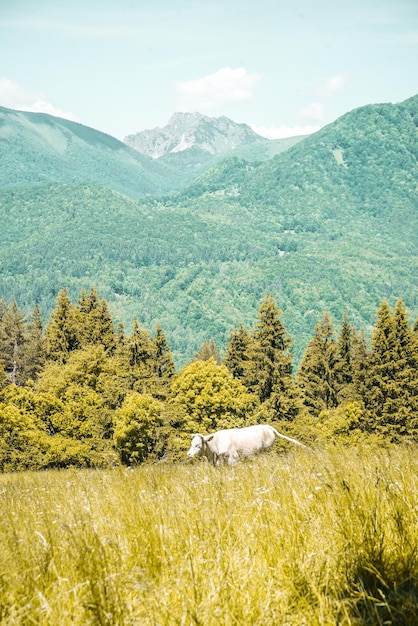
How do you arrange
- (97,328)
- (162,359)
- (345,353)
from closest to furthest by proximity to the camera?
(162,359), (345,353), (97,328)

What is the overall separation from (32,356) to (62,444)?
1083 inches

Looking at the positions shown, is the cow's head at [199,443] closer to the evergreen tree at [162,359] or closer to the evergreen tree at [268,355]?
the evergreen tree at [268,355]

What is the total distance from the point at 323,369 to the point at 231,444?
136 feet

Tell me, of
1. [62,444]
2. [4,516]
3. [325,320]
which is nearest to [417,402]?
[325,320]

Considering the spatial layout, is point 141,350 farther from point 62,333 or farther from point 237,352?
point 62,333

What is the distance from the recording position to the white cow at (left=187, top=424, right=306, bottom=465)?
18.6 m

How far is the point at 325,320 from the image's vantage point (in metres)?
→ 59.3

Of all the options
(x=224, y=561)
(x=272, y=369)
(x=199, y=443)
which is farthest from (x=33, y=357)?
(x=224, y=561)

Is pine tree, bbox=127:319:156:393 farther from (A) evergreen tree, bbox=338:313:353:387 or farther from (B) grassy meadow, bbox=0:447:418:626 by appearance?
(B) grassy meadow, bbox=0:447:418:626

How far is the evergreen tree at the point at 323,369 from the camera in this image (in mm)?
58594

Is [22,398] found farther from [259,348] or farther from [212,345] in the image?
[212,345]

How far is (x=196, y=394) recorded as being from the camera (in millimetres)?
47812

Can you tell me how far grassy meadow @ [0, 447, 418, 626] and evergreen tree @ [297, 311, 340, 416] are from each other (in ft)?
181

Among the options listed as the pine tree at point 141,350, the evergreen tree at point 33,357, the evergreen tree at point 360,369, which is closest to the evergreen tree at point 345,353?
the evergreen tree at point 360,369
